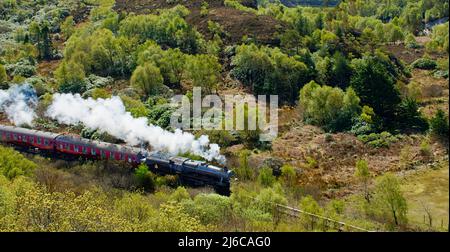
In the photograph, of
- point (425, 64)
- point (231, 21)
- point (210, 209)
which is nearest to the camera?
point (210, 209)

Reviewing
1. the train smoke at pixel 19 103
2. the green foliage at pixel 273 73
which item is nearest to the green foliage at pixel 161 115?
the train smoke at pixel 19 103

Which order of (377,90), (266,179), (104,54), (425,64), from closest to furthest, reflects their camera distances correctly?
(266,179) → (377,90) → (104,54) → (425,64)

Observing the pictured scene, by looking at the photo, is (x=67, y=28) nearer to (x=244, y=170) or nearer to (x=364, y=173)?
(x=244, y=170)

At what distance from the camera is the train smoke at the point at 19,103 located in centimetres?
4947

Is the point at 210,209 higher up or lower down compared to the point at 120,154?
lower down

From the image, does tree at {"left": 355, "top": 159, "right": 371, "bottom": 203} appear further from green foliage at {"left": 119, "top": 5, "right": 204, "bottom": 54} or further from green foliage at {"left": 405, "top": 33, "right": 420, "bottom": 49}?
green foliage at {"left": 405, "top": 33, "right": 420, "bottom": 49}

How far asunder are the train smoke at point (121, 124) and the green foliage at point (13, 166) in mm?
9171

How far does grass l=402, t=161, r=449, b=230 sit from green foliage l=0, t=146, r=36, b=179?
87.6 feet

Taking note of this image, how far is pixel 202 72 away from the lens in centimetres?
5584

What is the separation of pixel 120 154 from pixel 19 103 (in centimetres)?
2063

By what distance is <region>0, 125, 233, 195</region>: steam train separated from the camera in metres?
34.5

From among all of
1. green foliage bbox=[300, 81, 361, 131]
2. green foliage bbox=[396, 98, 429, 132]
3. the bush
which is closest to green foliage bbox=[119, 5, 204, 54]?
green foliage bbox=[300, 81, 361, 131]

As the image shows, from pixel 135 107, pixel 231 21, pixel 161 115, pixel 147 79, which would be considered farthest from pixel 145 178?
pixel 231 21
